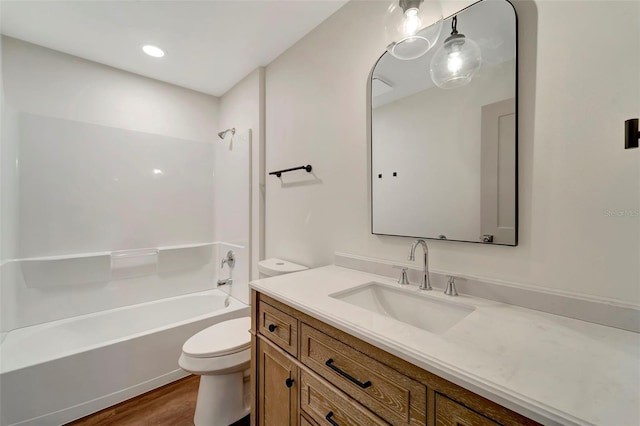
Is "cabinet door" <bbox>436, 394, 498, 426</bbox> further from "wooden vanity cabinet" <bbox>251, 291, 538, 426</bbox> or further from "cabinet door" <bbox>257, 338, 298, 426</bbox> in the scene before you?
"cabinet door" <bbox>257, 338, 298, 426</bbox>

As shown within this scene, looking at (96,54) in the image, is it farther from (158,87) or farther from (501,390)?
(501,390)

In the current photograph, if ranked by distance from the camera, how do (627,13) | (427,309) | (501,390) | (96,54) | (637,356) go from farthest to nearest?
(96,54) → (427,309) → (627,13) → (637,356) → (501,390)

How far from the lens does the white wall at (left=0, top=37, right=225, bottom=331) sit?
1936 millimetres

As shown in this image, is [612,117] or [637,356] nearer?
[637,356]

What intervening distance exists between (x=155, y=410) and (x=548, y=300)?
7.40 ft

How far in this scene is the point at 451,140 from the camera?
3.80 ft

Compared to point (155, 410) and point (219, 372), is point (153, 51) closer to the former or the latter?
point (219, 372)

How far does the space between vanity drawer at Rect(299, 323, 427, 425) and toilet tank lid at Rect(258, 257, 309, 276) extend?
0.76 m

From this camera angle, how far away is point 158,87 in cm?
255

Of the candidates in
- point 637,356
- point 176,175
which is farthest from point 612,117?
point 176,175

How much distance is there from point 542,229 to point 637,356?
0.41 meters

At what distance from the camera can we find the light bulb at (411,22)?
3.78 ft

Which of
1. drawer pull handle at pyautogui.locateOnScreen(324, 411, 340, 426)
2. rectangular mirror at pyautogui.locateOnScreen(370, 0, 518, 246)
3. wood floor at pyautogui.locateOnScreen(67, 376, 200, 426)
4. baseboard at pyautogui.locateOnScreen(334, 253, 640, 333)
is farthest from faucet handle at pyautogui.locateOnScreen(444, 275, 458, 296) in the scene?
wood floor at pyautogui.locateOnScreen(67, 376, 200, 426)

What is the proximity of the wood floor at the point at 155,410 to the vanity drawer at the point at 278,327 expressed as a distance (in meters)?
1.02
